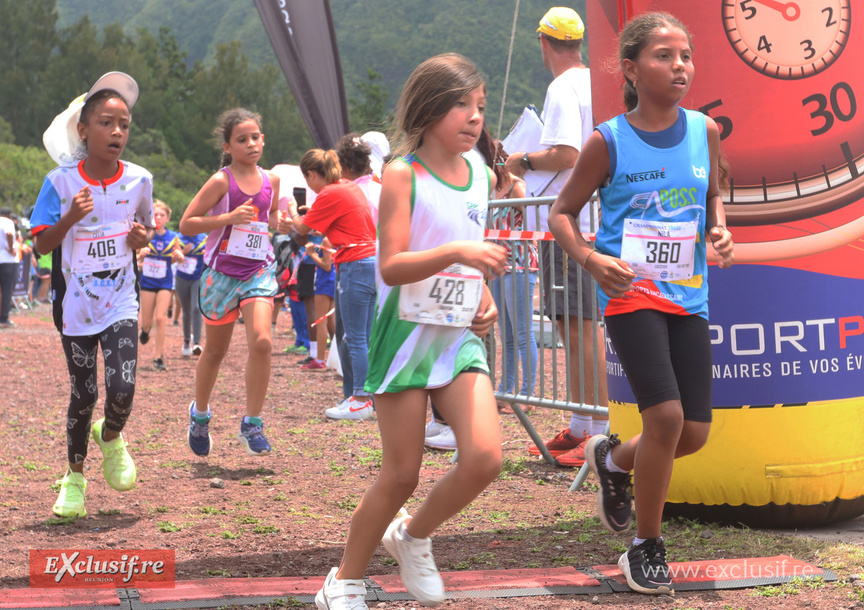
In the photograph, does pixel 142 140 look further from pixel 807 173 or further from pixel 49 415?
pixel 807 173

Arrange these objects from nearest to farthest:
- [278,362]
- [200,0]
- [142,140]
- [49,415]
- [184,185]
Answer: [49,415]
[278,362]
[184,185]
[142,140]
[200,0]

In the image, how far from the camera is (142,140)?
66.4 metres

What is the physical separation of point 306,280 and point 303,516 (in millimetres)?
8717

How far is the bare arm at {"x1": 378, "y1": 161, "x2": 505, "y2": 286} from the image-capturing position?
3021 millimetres

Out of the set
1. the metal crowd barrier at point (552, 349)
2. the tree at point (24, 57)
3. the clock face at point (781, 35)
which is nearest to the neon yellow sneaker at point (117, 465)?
the metal crowd barrier at point (552, 349)

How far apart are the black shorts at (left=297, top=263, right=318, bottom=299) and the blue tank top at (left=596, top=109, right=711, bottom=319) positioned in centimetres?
1002

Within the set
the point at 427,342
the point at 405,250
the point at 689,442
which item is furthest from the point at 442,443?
the point at 405,250

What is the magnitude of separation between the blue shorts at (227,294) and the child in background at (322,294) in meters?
5.39

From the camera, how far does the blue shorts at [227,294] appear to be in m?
6.07

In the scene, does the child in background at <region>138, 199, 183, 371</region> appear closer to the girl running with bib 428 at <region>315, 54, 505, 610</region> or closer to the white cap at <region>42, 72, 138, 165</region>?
the white cap at <region>42, 72, 138, 165</region>

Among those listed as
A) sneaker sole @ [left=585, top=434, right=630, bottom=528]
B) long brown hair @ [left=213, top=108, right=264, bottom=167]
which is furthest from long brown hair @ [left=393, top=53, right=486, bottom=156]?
long brown hair @ [left=213, top=108, right=264, bottom=167]

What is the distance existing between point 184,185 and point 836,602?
2327 inches

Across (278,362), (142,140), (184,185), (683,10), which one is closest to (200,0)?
(142,140)

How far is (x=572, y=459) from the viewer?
611 cm
